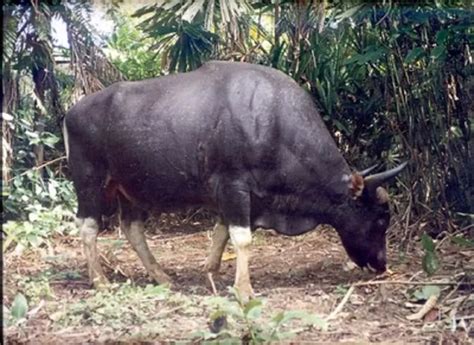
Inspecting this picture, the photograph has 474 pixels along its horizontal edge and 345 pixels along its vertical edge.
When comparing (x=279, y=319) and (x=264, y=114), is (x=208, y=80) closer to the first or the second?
(x=264, y=114)

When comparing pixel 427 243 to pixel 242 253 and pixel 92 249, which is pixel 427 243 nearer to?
pixel 242 253

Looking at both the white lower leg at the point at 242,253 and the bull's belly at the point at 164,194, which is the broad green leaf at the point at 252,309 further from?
the bull's belly at the point at 164,194

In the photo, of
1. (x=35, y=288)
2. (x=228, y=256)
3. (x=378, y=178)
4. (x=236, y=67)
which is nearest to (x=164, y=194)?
(x=228, y=256)

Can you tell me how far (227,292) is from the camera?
9.31ft

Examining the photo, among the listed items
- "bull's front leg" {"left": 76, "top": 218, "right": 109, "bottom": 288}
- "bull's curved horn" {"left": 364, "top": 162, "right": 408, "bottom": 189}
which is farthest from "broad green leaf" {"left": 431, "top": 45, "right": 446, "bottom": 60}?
"bull's front leg" {"left": 76, "top": 218, "right": 109, "bottom": 288}

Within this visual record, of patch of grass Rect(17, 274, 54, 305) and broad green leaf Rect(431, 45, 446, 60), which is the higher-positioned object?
broad green leaf Rect(431, 45, 446, 60)

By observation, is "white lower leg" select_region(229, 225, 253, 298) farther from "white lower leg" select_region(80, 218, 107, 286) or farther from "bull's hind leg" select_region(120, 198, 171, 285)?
"white lower leg" select_region(80, 218, 107, 286)

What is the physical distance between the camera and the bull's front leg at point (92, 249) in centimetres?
306

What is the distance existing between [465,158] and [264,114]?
0.78m

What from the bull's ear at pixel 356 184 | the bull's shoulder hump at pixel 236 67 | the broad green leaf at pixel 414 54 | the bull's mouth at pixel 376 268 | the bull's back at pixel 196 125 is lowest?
the bull's mouth at pixel 376 268

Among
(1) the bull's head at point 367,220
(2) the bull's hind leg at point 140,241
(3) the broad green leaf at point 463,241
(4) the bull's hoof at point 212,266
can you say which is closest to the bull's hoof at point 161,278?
(2) the bull's hind leg at point 140,241

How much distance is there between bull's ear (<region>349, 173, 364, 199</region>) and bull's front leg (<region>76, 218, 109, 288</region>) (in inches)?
40.2

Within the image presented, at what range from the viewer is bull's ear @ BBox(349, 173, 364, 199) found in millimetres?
3379

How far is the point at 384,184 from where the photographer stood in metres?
3.32
